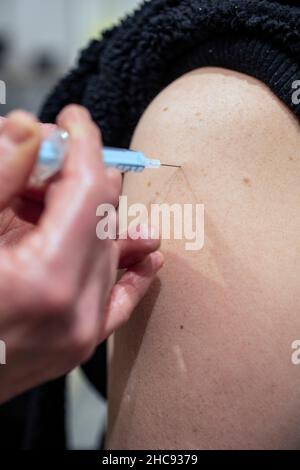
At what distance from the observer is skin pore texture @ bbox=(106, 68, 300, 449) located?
0.51 metres

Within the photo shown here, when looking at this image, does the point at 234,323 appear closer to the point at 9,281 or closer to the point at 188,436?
the point at 188,436

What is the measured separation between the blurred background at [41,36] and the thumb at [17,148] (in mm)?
1874

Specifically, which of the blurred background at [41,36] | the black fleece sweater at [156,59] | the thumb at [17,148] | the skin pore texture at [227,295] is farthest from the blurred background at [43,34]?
the thumb at [17,148]

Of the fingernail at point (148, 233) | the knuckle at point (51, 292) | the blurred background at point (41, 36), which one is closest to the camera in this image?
the knuckle at point (51, 292)

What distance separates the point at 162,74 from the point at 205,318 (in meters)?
Answer: 0.32

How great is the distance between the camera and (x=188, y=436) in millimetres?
529

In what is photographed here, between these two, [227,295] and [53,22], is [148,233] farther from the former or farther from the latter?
[53,22]

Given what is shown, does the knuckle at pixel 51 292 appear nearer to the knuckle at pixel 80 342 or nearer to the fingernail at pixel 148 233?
the knuckle at pixel 80 342

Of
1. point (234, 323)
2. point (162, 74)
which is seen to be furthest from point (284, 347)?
point (162, 74)

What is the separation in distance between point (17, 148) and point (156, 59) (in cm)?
32

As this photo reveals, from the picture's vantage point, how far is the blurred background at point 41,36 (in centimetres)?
220

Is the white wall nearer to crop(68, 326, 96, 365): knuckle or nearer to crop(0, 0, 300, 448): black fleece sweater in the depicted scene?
crop(0, 0, 300, 448): black fleece sweater

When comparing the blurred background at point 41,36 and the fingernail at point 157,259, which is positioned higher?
the fingernail at point 157,259

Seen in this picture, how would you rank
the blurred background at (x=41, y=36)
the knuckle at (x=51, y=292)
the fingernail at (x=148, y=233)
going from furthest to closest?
the blurred background at (x=41, y=36) < the fingernail at (x=148, y=233) < the knuckle at (x=51, y=292)
